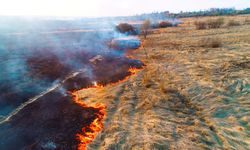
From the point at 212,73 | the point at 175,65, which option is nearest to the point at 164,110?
the point at 212,73

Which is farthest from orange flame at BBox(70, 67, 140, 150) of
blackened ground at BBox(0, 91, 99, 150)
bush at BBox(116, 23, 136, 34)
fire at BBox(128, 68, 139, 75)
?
bush at BBox(116, 23, 136, 34)

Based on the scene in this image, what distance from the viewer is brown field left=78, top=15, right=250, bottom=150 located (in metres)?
6.99

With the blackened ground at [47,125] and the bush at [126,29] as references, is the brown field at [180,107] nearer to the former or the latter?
the blackened ground at [47,125]

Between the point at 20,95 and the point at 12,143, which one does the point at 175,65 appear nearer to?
the point at 20,95

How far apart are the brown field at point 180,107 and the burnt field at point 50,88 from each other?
3.29ft

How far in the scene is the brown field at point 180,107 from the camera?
6.99 meters

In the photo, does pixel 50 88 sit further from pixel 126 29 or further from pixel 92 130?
pixel 126 29

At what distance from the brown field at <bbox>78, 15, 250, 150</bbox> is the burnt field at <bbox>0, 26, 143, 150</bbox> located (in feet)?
3.29

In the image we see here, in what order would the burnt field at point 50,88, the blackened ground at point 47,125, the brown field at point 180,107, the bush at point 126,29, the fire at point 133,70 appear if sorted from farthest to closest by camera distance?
the bush at point 126,29, the fire at point 133,70, the burnt field at point 50,88, the blackened ground at point 47,125, the brown field at point 180,107

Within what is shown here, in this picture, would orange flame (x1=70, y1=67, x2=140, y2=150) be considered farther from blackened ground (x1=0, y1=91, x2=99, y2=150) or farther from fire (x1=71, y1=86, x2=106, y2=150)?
blackened ground (x1=0, y1=91, x2=99, y2=150)

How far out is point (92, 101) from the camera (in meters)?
10.6

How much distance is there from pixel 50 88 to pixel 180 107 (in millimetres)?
6875

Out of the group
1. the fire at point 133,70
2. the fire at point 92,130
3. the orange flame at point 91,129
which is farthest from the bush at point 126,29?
the fire at point 92,130

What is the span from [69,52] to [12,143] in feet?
50.7
